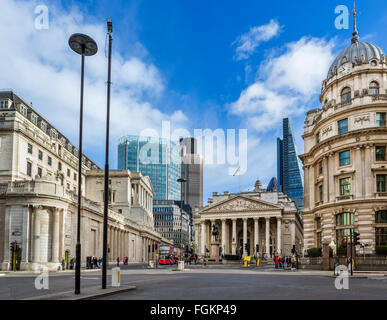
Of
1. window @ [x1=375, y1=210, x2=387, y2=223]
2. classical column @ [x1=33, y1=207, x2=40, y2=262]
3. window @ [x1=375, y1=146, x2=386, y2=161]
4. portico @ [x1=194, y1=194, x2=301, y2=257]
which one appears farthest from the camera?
portico @ [x1=194, y1=194, x2=301, y2=257]

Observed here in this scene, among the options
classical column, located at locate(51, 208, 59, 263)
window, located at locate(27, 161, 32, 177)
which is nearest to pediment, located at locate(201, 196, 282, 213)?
window, located at locate(27, 161, 32, 177)

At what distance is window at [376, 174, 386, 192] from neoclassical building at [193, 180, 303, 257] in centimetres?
5827

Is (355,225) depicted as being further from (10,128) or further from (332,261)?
(10,128)

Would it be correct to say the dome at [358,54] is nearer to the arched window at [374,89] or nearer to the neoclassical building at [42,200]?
the arched window at [374,89]

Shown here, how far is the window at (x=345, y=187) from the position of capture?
51.3 metres

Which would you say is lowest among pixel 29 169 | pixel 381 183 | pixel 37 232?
pixel 37 232

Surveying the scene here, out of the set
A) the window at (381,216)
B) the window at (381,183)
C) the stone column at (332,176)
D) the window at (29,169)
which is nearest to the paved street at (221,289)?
the window at (381,216)

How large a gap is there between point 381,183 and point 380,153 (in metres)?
3.53

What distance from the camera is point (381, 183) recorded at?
161 ft

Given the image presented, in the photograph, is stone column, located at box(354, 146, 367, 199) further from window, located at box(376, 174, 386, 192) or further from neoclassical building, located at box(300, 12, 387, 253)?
window, located at box(376, 174, 386, 192)

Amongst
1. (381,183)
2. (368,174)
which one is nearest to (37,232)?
(368,174)

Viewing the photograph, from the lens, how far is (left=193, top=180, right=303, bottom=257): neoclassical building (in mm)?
108188

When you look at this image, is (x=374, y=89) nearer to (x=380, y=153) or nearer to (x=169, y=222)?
(x=380, y=153)
